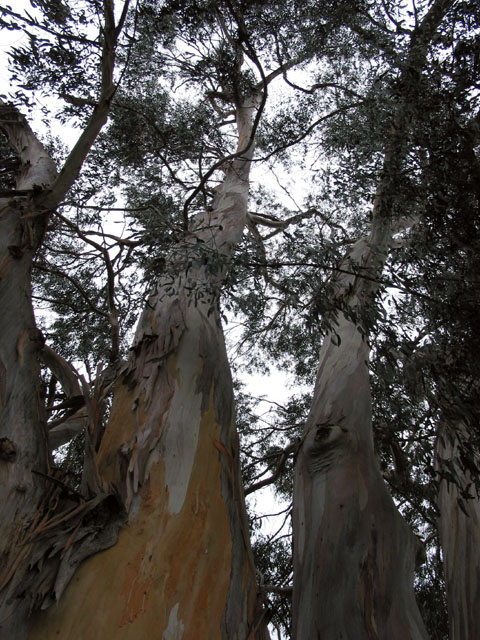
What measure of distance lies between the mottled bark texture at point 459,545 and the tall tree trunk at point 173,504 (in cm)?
85

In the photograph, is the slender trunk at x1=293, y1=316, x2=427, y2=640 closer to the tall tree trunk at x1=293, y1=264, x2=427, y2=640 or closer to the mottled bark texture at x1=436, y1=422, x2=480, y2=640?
the tall tree trunk at x1=293, y1=264, x2=427, y2=640

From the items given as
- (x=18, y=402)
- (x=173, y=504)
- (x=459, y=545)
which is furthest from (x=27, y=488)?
(x=459, y=545)

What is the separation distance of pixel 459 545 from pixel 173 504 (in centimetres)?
136

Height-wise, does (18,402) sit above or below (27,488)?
above

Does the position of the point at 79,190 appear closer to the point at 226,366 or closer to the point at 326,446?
the point at 226,366

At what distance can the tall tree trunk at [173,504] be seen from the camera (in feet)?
4.26

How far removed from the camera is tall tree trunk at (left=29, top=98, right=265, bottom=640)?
51.1 inches

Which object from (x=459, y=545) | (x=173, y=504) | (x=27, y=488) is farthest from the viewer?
(x=459, y=545)

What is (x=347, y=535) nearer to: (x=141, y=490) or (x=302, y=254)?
(x=141, y=490)

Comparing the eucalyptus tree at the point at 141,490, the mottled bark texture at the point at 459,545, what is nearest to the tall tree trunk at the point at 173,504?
the eucalyptus tree at the point at 141,490

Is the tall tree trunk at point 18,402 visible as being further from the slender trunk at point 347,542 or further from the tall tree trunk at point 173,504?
the slender trunk at point 347,542

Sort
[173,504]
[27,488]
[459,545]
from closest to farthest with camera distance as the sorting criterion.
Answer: [27,488] < [173,504] < [459,545]

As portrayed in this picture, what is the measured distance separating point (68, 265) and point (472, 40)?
4120 mm

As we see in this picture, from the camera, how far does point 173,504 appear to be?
1617 mm
